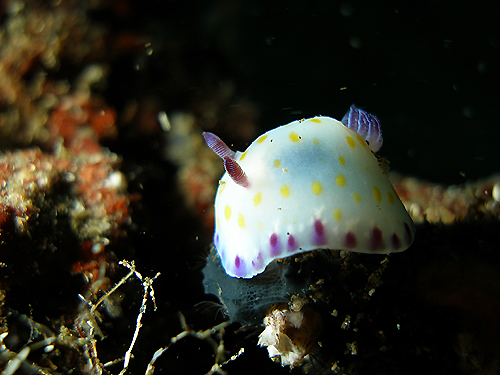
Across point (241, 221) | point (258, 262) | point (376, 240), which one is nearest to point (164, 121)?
point (241, 221)

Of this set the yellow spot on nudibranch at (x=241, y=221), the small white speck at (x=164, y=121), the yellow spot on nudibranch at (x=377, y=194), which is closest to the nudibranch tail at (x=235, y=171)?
the yellow spot on nudibranch at (x=241, y=221)

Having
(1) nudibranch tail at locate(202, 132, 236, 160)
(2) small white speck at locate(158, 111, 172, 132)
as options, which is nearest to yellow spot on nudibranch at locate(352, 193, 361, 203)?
(1) nudibranch tail at locate(202, 132, 236, 160)

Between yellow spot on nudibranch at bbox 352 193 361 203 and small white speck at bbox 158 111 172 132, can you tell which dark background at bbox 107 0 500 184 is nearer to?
small white speck at bbox 158 111 172 132

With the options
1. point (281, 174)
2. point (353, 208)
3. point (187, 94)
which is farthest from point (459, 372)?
point (187, 94)

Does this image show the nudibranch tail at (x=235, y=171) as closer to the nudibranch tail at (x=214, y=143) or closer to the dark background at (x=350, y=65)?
the nudibranch tail at (x=214, y=143)

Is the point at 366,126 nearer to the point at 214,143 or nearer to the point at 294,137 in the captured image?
the point at 294,137

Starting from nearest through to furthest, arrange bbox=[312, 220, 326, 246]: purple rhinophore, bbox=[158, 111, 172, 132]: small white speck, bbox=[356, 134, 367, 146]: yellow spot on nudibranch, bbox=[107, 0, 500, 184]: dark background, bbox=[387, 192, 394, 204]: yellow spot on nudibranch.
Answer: bbox=[312, 220, 326, 246]: purple rhinophore → bbox=[387, 192, 394, 204]: yellow spot on nudibranch → bbox=[356, 134, 367, 146]: yellow spot on nudibranch → bbox=[158, 111, 172, 132]: small white speck → bbox=[107, 0, 500, 184]: dark background

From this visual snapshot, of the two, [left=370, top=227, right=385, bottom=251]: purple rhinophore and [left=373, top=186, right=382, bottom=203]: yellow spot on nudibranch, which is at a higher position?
[left=373, top=186, right=382, bottom=203]: yellow spot on nudibranch
